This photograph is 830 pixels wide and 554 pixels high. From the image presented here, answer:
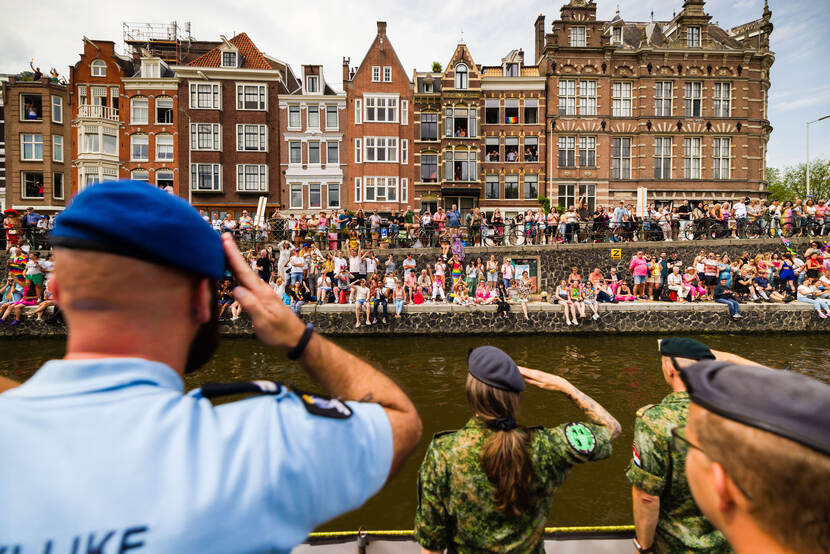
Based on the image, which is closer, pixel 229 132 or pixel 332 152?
pixel 229 132

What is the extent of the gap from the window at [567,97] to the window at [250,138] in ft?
68.2

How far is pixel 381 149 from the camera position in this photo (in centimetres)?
3031

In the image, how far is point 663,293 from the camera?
57.7 ft

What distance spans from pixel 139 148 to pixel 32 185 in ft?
28.0

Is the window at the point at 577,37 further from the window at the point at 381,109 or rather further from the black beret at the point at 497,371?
the black beret at the point at 497,371

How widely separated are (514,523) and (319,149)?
104 ft

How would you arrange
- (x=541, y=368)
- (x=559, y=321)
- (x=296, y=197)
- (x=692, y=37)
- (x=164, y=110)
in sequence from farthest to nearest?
1. (x=296, y=197)
2. (x=164, y=110)
3. (x=692, y=37)
4. (x=559, y=321)
5. (x=541, y=368)

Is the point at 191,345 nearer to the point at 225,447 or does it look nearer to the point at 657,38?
the point at 225,447

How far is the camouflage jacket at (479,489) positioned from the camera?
6.86 ft

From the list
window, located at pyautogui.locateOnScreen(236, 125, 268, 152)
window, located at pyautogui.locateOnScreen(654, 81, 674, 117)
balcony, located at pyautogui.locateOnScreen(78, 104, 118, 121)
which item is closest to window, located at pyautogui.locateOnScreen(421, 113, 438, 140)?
window, located at pyautogui.locateOnScreen(236, 125, 268, 152)

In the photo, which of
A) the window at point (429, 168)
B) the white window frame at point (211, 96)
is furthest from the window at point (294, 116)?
the window at point (429, 168)

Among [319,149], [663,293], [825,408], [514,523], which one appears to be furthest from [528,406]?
[319,149]

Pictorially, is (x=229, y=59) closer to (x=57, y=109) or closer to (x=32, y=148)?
(x=57, y=109)

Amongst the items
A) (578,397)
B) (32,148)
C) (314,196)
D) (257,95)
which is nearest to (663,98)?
(314,196)
